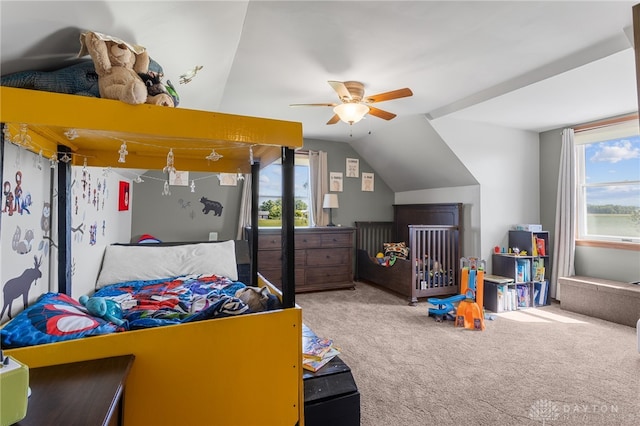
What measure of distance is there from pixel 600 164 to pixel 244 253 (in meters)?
4.23

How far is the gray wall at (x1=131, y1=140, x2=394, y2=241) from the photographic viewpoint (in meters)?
3.99

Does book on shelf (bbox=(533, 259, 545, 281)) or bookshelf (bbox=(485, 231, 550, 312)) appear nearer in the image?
bookshelf (bbox=(485, 231, 550, 312))

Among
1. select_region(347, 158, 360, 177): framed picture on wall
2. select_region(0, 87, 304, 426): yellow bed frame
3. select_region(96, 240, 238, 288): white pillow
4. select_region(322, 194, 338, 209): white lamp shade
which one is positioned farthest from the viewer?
select_region(347, 158, 360, 177): framed picture on wall

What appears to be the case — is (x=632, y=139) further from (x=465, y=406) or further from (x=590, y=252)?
(x=465, y=406)

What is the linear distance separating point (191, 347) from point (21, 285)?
78 centimetres

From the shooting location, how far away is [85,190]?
2.00 metres

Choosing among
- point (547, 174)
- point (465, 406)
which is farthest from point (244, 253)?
point (547, 174)

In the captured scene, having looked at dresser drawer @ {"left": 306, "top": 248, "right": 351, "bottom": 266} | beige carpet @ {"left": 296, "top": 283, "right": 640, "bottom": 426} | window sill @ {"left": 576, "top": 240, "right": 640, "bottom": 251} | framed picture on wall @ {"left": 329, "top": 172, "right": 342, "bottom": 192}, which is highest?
framed picture on wall @ {"left": 329, "top": 172, "right": 342, "bottom": 192}

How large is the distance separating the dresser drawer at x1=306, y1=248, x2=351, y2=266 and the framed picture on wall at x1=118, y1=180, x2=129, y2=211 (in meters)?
2.28

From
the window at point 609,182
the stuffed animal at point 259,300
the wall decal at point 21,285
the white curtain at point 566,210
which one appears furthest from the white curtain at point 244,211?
the window at point 609,182

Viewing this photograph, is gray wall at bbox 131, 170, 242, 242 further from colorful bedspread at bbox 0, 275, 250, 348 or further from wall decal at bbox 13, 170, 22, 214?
wall decal at bbox 13, 170, 22, 214

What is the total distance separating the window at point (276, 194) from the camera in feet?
15.4

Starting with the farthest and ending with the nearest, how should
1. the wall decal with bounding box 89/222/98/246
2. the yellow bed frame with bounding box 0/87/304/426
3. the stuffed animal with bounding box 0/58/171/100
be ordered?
the wall decal with bounding box 89/222/98/246 → the stuffed animal with bounding box 0/58/171/100 → the yellow bed frame with bounding box 0/87/304/426

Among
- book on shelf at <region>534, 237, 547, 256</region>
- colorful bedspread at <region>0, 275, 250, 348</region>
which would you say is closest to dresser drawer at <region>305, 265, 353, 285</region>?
book on shelf at <region>534, 237, 547, 256</region>
